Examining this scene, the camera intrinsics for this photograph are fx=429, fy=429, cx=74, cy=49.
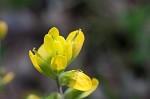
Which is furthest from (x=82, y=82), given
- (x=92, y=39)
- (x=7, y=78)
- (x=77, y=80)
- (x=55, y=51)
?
(x=92, y=39)

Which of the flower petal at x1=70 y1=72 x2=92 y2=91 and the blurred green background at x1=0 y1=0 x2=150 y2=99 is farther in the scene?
the blurred green background at x1=0 y1=0 x2=150 y2=99

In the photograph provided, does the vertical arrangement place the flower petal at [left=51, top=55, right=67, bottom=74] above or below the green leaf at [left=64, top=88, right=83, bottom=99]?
above

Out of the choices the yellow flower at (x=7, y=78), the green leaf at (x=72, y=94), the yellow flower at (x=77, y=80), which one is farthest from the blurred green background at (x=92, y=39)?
the yellow flower at (x=77, y=80)

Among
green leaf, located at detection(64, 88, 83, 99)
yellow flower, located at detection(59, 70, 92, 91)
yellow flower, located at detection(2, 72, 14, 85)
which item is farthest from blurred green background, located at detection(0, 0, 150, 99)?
yellow flower, located at detection(59, 70, 92, 91)

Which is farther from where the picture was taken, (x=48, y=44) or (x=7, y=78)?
(x=7, y=78)

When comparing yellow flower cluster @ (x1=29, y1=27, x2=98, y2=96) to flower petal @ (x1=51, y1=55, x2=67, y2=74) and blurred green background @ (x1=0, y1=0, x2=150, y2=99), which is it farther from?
blurred green background @ (x1=0, y1=0, x2=150, y2=99)

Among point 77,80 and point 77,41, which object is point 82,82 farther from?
point 77,41

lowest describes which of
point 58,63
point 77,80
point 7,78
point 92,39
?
point 92,39
